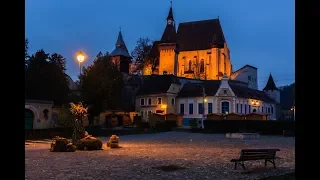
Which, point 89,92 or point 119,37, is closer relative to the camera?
point 89,92

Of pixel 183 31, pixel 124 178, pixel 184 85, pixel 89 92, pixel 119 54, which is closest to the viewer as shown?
pixel 124 178

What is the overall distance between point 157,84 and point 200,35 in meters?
31.8

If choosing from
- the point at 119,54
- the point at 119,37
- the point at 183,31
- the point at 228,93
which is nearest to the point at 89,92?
the point at 228,93

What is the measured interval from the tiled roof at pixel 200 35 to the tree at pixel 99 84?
145 feet

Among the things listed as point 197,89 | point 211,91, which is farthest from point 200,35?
point 211,91

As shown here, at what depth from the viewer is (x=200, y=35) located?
105 metres

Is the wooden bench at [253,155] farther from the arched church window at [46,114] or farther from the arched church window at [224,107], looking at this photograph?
the arched church window at [224,107]

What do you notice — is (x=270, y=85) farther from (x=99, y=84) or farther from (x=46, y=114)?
(x=46, y=114)

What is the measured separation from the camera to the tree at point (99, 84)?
57.2 metres

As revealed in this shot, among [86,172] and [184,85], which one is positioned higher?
[184,85]

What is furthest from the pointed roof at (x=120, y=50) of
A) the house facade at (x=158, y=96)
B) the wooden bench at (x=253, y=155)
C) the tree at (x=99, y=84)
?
the wooden bench at (x=253, y=155)

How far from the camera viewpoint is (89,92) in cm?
5694
